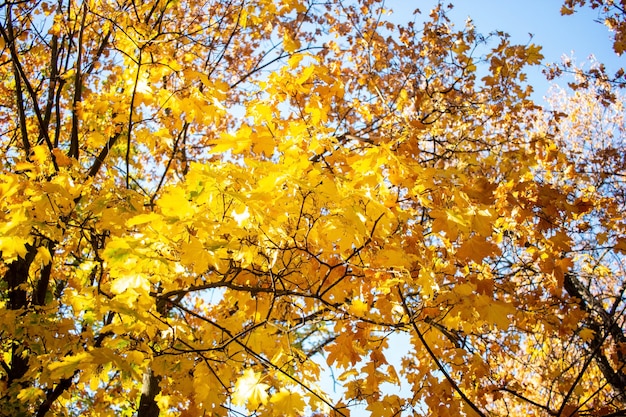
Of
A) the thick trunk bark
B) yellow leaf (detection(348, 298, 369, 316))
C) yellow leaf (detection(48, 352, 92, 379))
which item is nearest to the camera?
yellow leaf (detection(48, 352, 92, 379))

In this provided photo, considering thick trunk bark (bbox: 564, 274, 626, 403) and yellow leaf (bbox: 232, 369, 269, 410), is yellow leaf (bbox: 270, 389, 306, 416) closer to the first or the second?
yellow leaf (bbox: 232, 369, 269, 410)

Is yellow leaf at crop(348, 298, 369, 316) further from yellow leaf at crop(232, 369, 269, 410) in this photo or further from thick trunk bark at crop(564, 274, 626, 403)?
thick trunk bark at crop(564, 274, 626, 403)

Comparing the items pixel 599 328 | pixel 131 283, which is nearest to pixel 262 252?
pixel 131 283

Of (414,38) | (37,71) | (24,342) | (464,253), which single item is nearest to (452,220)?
(464,253)

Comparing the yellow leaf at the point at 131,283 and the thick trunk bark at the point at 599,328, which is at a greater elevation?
the thick trunk bark at the point at 599,328

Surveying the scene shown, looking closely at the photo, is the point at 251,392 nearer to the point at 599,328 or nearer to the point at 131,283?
the point at 131,283

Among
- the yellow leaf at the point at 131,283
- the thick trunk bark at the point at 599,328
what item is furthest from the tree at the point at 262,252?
the thick trunk bark at the point at 599,328

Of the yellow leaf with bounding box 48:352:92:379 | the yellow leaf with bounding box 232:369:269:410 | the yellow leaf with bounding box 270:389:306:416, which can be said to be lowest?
the yellow leaf with bounding box 270:389:306:416

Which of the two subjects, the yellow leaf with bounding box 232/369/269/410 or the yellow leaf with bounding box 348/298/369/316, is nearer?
the yellow leaf with bounding box 232/369/269/410

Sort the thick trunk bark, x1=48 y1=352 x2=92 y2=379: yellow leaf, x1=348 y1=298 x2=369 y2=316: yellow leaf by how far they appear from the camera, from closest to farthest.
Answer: x1=48 y1=352 x2=92 y2=379: yellow leaf → x1=348 y1=298 x2=369 y2=316: yellow leaf → the thick trunk bark

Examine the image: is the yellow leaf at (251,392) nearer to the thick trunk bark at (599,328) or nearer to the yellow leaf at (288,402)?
the yellow leaf at (288,402)

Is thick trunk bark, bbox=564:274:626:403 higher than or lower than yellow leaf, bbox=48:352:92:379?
higher

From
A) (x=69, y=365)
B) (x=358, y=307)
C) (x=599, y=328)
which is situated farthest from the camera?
(x=599, y=328)

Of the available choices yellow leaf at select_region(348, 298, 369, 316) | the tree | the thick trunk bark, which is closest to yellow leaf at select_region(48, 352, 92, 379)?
the tree
